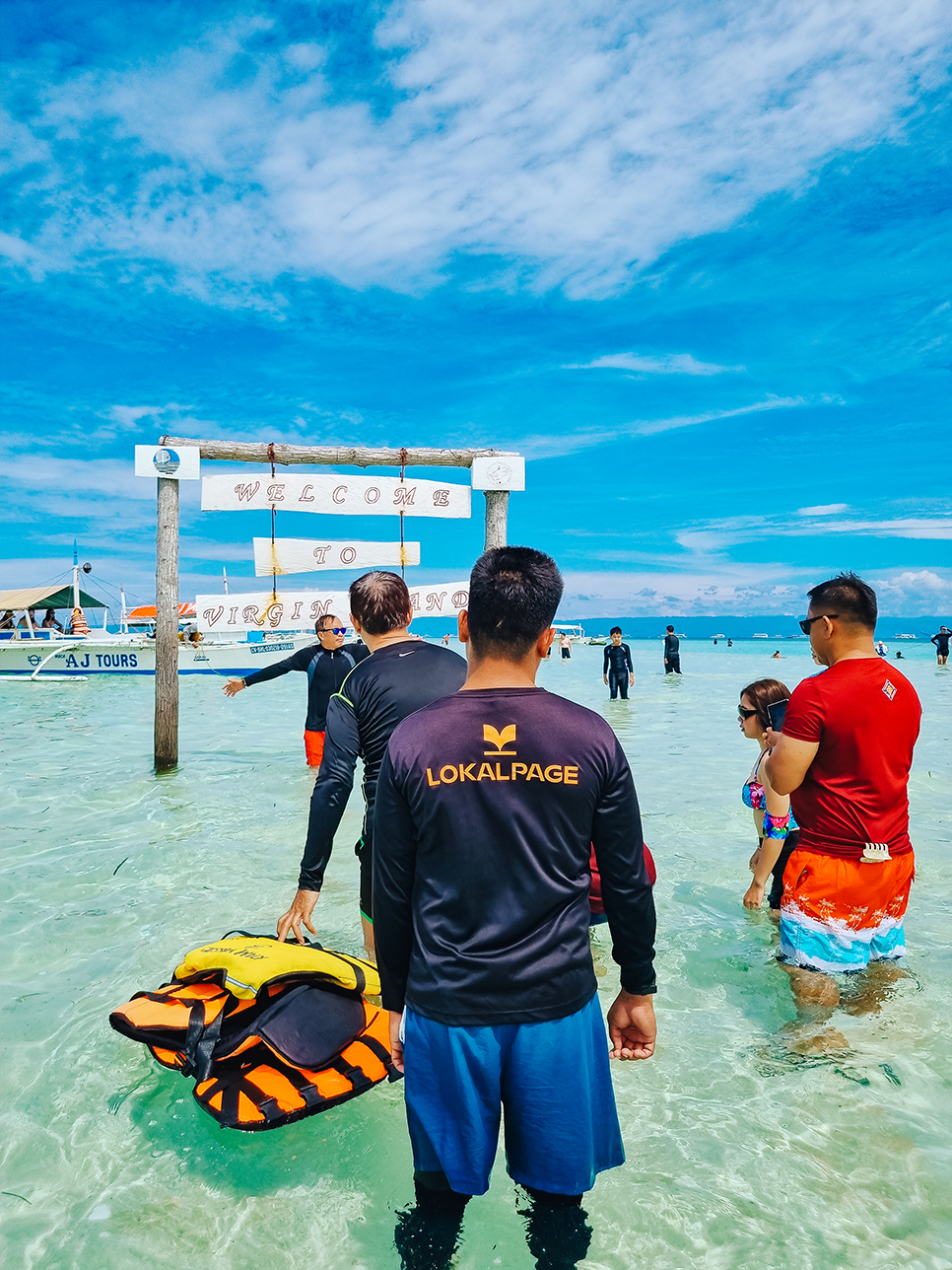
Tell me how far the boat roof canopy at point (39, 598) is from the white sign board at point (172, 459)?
93.6 ft

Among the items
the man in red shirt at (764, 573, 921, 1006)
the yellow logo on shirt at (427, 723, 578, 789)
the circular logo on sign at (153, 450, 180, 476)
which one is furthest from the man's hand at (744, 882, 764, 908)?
the circular logo on sign at (153, 450, 180, 476)

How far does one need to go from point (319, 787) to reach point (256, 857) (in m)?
3.81

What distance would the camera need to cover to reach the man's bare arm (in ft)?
10.4

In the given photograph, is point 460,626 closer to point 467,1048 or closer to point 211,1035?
point 467,1048

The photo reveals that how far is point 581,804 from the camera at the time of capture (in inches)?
71.5

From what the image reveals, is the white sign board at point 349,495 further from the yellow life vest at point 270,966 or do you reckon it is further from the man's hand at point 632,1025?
the man's hand at point 632,1025

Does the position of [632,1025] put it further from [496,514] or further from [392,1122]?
[496,514]

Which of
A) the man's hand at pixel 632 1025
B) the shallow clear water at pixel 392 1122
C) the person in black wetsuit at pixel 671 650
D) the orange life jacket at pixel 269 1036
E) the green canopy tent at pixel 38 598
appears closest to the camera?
the man's hand at pixel 632 1025

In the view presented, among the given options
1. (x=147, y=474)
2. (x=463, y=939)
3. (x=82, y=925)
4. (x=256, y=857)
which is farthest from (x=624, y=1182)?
(x=147, y=474)

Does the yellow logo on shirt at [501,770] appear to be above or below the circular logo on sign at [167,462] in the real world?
below

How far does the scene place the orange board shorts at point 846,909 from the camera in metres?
3.23

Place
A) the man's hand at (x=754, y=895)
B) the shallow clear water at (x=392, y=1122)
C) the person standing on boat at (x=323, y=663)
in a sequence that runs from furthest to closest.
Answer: the person standing on boat at (x=323, y=663)
the man's hand at (x=754, y=895)
the shallow clear water at (x=392, y=1122)

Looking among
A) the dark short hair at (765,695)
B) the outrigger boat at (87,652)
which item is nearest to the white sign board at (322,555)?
the dark short hair at (765,695)

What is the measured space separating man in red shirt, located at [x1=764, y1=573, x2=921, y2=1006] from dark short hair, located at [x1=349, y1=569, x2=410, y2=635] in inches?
72.2
